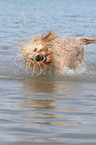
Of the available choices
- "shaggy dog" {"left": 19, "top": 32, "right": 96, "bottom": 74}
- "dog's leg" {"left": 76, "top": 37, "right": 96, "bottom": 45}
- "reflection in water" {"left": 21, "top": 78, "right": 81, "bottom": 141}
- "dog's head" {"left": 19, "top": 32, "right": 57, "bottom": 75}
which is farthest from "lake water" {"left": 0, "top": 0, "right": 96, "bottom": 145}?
"dog's leg" {"left": 76, "top": 37, "right": 96, "bottom": 45}

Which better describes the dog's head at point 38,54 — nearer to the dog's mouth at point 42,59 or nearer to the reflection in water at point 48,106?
the dog's mouth at point 42,59

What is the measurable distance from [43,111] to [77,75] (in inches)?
119

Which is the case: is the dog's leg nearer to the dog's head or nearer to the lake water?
the lake water

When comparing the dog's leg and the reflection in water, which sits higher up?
the dog's leg

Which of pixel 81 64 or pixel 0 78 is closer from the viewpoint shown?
pixel 0 78

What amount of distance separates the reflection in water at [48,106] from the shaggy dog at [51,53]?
0.40 m

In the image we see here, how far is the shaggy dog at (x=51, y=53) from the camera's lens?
21.5 feet

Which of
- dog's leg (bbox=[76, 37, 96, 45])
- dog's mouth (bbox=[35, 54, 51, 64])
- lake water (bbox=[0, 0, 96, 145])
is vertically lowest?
lake water (bbox=[0, 0, 96, 145])

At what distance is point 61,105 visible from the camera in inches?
199

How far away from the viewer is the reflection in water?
4.18m

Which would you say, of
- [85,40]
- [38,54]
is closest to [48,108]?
[38,54]

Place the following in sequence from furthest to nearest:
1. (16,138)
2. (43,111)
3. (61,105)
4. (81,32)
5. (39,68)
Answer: (81,32)
(39,68)
(61,105)
(43,111)
(16,138)

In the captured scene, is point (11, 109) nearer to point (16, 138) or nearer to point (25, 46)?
point (16, 138)

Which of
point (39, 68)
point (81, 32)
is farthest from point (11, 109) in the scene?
point (81, 32)
